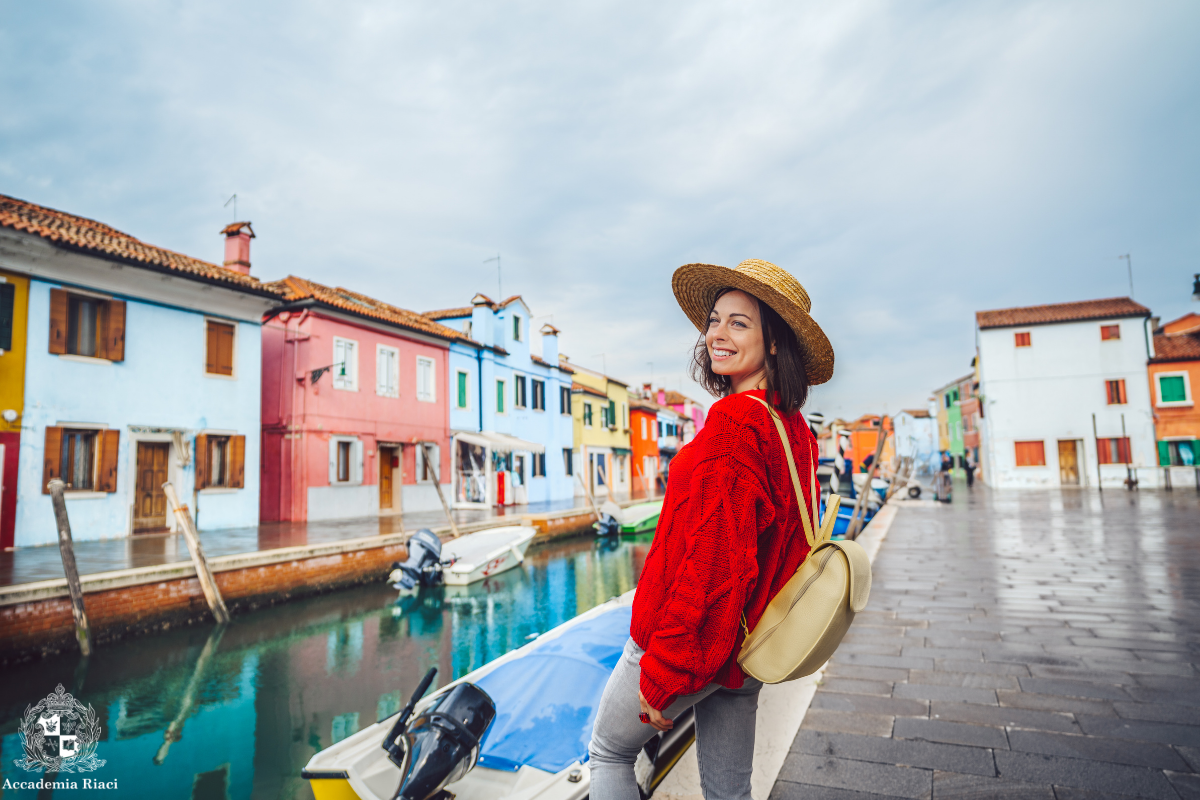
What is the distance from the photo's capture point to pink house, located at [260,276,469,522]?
16.7 m

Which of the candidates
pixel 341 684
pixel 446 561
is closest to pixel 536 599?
pixel 446 561

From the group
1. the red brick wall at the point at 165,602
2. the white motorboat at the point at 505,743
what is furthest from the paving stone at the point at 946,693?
the red brick wall at the point at 165,602

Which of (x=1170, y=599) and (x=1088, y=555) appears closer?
(x=1170, y=599)

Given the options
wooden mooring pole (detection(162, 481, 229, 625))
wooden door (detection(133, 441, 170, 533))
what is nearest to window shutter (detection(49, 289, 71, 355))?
wooden door (detection(133, 441, 170, 533))

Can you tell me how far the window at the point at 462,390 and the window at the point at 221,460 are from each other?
26.9 feet

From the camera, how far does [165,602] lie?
28.9 feet

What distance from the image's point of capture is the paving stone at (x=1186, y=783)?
247 centimetres

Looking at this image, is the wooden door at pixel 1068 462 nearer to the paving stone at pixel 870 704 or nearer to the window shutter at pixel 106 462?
the paving stone at pixel 870 704

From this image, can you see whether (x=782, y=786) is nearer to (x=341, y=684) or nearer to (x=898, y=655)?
(x=898, y=655)

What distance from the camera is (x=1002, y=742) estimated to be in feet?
9.87

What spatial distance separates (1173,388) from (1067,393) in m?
3.71

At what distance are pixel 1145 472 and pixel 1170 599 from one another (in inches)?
1042

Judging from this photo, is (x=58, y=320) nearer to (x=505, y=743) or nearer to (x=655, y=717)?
(x=505, y=743)

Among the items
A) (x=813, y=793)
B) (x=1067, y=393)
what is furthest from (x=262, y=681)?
(x=1067, y=393)
